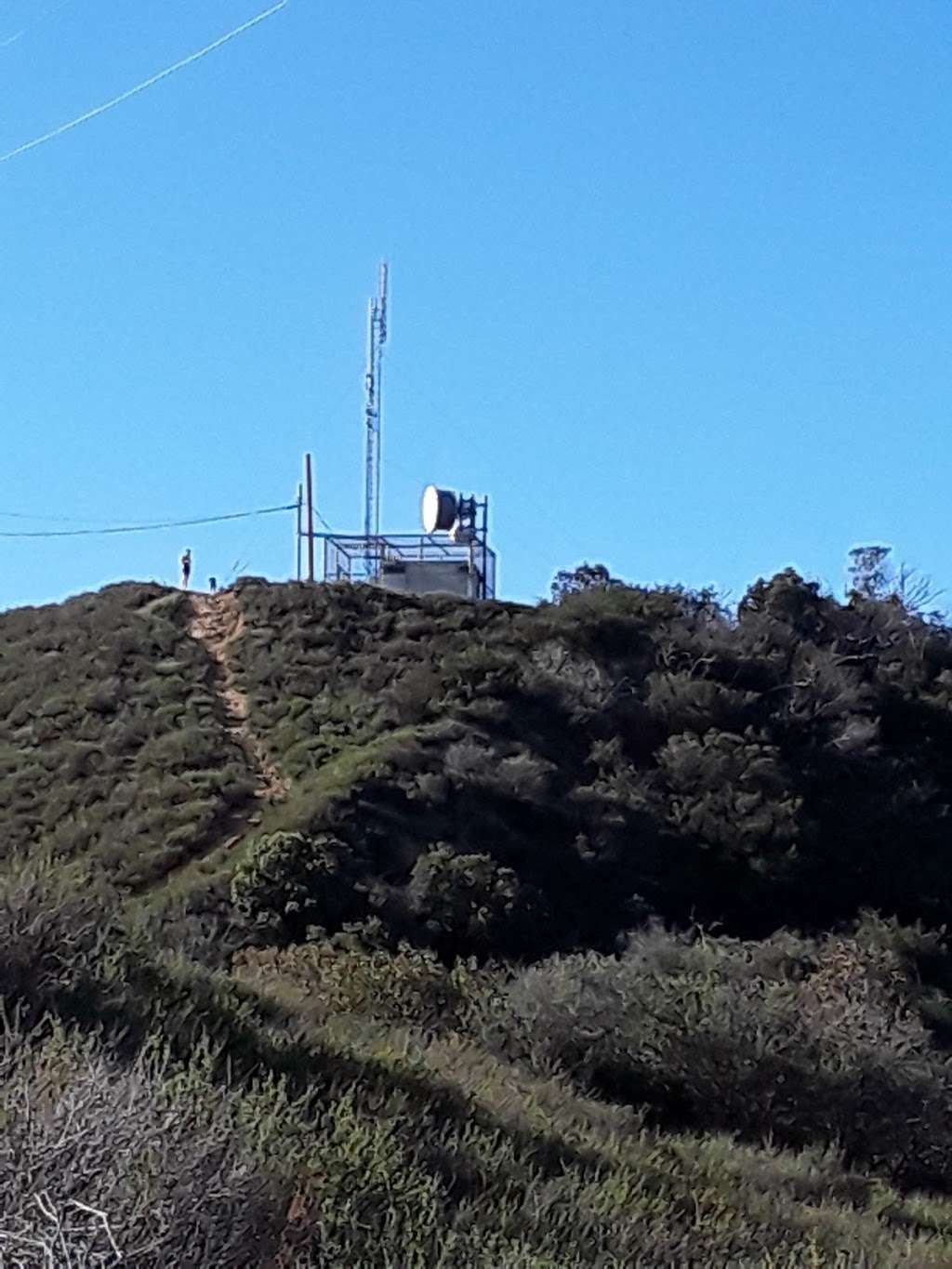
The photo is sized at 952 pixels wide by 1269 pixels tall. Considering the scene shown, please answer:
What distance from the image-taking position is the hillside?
6.90m

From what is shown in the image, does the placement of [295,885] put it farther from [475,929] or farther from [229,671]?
[229,671]

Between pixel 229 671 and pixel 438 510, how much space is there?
209 inches

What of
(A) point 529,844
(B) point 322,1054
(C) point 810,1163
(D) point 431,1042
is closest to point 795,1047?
(C) point 810,1163

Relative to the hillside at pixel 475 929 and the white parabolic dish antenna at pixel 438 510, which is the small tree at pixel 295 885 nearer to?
the hillside at pixel 475 929

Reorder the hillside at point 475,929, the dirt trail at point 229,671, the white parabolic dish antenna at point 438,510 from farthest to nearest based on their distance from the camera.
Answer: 1. the white parabolic dish antenna at point 438,510
2. the dirt trail at point 229,671
3. the hillside at point 475,929

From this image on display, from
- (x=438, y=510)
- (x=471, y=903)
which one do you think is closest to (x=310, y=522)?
(x=438, y=510)

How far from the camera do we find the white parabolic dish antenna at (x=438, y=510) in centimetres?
3388

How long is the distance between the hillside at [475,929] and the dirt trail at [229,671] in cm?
10

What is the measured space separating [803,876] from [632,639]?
20.8 ft

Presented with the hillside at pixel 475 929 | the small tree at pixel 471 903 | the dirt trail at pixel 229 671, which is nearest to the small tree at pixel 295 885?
the hillside at pixel 475 929

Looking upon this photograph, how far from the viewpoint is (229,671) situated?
31609mm

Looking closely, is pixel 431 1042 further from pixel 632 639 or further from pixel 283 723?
pixel 632 639

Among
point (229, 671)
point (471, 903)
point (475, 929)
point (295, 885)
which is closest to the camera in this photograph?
point (295, 885)

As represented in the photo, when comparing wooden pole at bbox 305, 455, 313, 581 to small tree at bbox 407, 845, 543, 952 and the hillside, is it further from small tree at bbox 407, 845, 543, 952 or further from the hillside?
small tree at bbox 407, 845, 543, 952
